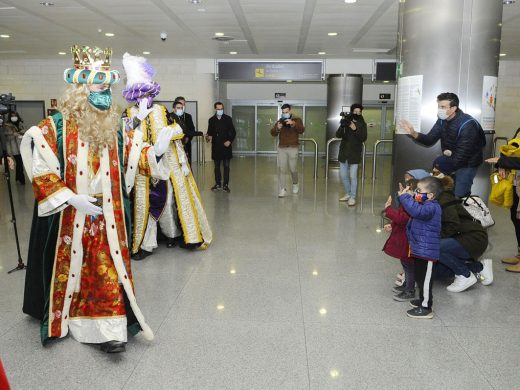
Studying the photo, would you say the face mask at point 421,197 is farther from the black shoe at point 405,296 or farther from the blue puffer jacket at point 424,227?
the black shoe at point 405,296

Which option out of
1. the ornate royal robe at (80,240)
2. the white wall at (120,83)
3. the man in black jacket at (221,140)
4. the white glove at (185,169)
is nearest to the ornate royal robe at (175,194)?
the white glove at (185,169)

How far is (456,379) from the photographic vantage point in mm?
2350

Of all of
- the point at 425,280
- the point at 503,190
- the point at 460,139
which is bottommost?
the point at 425,280

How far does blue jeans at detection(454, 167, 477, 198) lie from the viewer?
4207 millimetres

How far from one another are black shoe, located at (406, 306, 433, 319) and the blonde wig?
84.8 inches

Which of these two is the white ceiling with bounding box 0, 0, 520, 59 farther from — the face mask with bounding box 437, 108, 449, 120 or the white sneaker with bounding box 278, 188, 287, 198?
the face mask with bounding box 437, 108, 449, 120

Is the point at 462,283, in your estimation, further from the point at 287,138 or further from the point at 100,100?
the point at 287,138

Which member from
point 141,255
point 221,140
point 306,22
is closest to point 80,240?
point 141,255

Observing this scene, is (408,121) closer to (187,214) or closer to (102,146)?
(187,214)

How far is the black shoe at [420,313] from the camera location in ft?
10.0

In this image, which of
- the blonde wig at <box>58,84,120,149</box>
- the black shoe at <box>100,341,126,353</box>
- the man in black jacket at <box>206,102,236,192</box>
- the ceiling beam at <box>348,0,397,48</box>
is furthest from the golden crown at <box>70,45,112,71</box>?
the man in black jacket at <box>206,102,236,192</box>

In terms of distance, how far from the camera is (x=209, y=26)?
8.70 meters

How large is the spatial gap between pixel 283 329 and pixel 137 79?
247 centimetres

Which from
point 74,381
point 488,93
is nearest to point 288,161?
point 488,93
